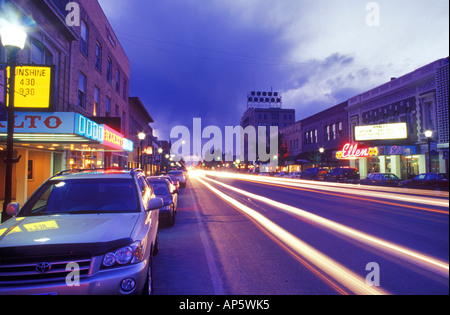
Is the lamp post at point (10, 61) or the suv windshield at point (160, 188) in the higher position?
the lamp post at point (10, 61)

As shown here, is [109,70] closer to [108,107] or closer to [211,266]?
[108,107]

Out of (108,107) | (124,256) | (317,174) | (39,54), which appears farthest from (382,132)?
(124,256)

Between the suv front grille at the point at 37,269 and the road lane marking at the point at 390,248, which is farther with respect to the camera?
the road lane marking at the point at 390,248

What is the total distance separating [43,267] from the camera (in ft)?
10.2

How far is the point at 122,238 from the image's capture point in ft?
11.2

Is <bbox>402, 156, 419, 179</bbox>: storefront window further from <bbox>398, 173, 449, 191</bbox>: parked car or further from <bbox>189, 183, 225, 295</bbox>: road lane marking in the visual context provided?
<bbox>189, 183, 225, 295</bbox>: road lane marking

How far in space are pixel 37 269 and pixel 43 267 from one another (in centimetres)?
7

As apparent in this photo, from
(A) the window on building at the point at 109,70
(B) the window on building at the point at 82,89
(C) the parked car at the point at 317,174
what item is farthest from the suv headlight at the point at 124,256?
(C) the parked car at the point at 317,174

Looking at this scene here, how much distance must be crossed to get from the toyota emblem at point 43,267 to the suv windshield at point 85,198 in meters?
1.20

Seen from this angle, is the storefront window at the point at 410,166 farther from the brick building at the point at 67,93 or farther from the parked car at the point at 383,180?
the brick building at the point at 67,93

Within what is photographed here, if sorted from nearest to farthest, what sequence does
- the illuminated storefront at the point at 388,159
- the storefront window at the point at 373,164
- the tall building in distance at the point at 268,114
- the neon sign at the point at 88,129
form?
the neon sign at the point at 88,129 → the illuminated storefront at the point at 388,159 → the storefront window at the point at 373,164 → the tall building in distance at the point at 268,114

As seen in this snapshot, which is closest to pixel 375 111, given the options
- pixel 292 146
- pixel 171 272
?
pixel 292 146

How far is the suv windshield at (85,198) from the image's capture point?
174 inches
